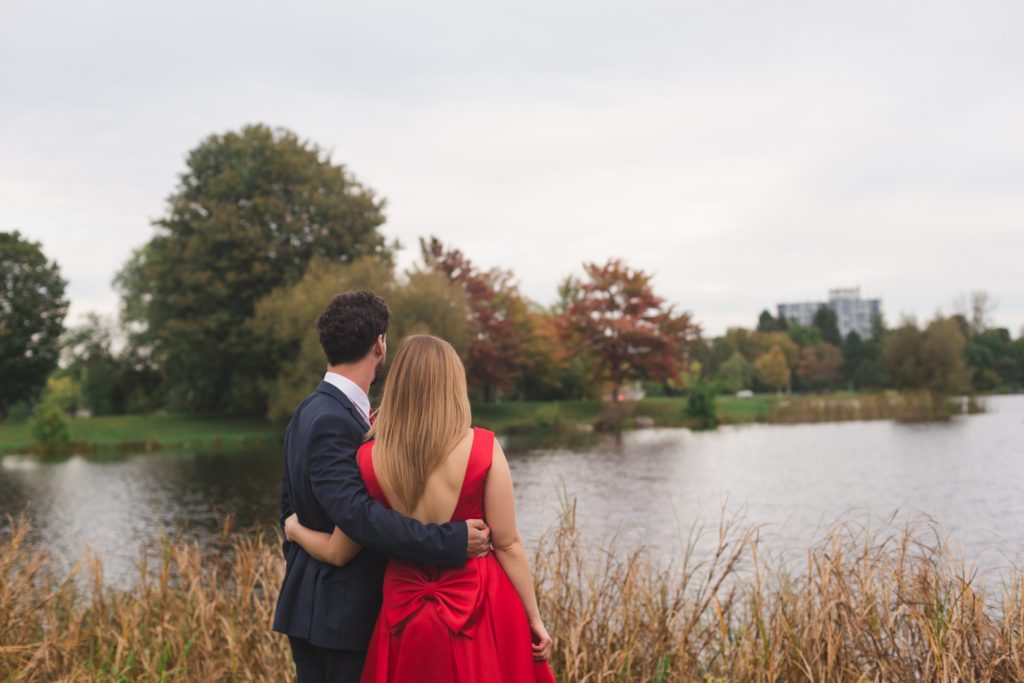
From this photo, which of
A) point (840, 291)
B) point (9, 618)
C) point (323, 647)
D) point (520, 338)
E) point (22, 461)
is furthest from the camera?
point (840, 291)

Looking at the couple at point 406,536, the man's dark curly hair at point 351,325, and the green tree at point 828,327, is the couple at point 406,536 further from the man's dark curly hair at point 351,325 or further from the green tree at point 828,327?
the green tree at point 828,327

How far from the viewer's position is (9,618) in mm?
4621

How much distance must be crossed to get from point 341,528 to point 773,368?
70.7 metres

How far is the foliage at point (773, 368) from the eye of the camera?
68.8m

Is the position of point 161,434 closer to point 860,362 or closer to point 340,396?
point 340,396

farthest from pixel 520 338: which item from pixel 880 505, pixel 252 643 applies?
pixel 252 643

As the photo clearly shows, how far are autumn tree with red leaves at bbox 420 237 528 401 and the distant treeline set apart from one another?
0.08m

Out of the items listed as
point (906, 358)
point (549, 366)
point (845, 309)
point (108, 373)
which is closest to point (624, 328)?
point (549, 366)

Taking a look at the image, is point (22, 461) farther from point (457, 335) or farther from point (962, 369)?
point (962, 369)

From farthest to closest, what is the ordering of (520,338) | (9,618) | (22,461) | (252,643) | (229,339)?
(520,338) → (229,339) → (22,461) → (252,643) → (9,618)

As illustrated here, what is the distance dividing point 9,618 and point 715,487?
13.8 m

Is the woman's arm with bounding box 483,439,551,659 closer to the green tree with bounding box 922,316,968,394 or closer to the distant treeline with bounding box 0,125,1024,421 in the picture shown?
the distant treeline with bounding box 0,125,1024,421

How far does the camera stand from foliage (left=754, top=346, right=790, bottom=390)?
6881 cm

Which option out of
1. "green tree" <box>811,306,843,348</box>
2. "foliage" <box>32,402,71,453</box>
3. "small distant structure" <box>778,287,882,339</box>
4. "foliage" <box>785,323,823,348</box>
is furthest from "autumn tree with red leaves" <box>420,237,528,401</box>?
"small distant structure" <box>778,287,882,339</box>
